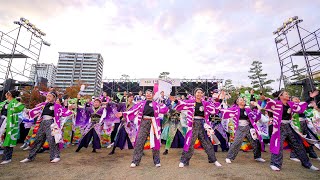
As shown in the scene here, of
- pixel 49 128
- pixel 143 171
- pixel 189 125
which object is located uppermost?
pixel 189 125

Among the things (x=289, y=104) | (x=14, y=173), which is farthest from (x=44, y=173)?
(x=289, y=104)

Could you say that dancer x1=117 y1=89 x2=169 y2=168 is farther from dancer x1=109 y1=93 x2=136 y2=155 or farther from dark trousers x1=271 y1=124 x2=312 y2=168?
dark trousers x1=271 y1=124 x2=312 y2=168

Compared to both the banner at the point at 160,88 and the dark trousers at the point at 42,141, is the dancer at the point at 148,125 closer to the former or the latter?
the banner at the point at 160,88

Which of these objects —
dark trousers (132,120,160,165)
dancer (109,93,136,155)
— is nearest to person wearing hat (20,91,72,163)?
dancer (109,93,136,155)

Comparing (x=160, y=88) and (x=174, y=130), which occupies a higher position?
(x=160, y=88)

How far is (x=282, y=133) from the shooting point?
14.4 feet

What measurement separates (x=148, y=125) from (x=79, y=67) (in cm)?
10581

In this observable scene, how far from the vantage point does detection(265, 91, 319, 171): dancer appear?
4.23 meters

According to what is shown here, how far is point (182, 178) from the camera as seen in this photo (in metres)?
3.58

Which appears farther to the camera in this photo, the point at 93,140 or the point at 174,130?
the point at 174,130

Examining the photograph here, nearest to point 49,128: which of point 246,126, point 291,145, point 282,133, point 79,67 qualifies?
point 246,126

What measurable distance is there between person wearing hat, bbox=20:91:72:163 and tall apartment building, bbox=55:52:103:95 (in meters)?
95.0

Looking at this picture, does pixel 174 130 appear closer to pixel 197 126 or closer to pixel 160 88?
pixel 160 88

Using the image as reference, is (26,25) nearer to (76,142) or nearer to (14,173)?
(76,142)
